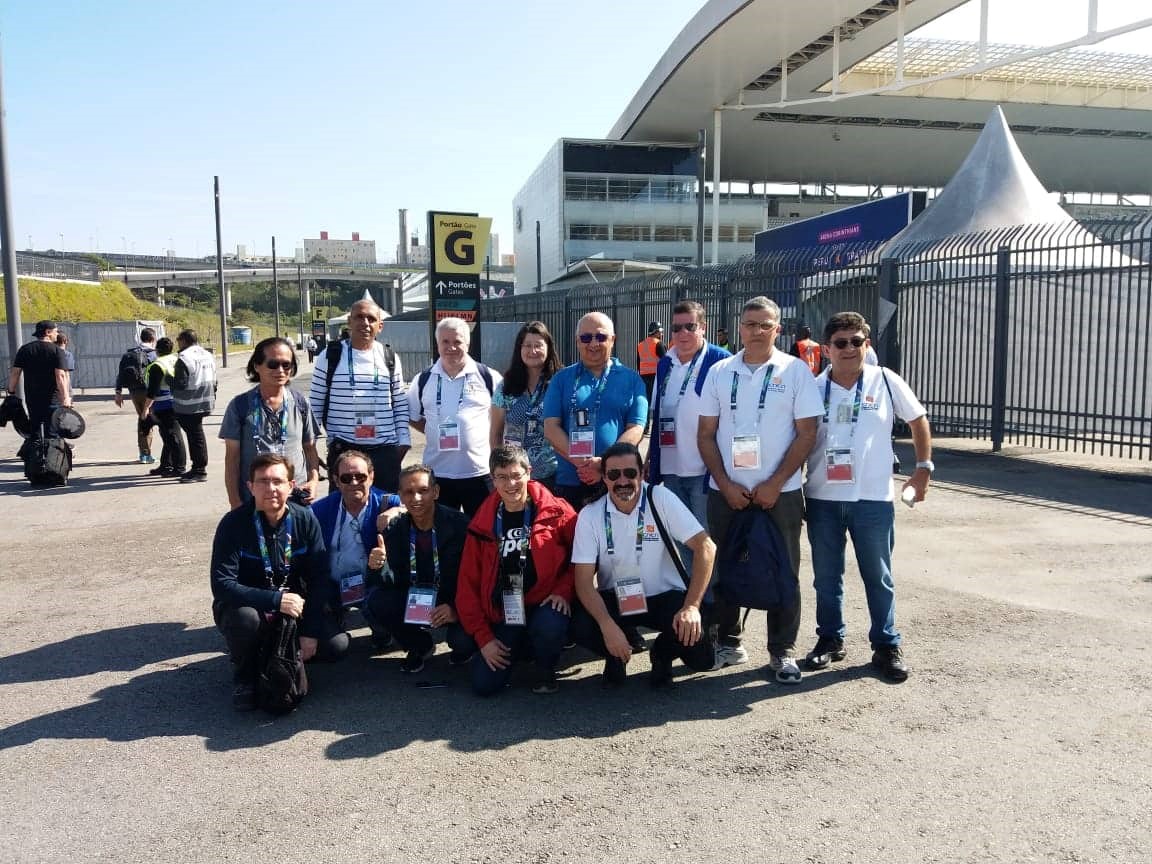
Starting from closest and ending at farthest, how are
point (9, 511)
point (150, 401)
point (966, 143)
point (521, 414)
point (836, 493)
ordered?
point (836, 493) → point (521, 414) → point (9, 511) → point (150, 401) → point (966, 143)

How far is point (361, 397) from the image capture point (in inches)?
211

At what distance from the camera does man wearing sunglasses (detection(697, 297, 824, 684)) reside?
162 inches

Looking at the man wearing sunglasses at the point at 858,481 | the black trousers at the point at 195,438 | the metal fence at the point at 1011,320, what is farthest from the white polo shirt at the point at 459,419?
the metal fence at the point at 1011,320

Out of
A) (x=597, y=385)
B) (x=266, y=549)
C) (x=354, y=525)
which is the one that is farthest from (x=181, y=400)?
(x=597, y=385)

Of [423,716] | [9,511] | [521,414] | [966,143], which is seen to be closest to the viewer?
[423,716]

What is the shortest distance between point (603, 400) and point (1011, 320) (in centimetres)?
851

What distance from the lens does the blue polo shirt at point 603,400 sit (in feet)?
15.6

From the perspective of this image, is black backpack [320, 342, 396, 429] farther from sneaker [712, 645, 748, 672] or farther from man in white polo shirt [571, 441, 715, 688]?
sneaker [712, 645, 748, 672]

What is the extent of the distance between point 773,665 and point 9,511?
788 centimetres

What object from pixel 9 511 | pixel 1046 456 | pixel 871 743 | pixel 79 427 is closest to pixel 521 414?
pixel 871 743

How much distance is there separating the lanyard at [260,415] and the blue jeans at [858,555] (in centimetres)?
299

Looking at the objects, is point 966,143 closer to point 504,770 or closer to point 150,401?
point 150,401

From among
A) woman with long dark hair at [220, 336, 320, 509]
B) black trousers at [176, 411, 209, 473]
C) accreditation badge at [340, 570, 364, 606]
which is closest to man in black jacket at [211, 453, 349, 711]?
accreditation badge at [340, 570, 364, 606]

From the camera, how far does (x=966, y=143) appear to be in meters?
50.6
